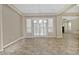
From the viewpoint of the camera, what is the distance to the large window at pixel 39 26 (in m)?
11.8

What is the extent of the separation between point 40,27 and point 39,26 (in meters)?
0.13

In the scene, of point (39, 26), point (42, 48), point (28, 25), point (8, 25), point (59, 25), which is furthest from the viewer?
point (28, 25)

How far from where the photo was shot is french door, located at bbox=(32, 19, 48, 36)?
463 inches

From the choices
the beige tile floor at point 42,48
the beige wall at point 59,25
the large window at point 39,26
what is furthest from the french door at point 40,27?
the beige tile floor at point 42,48

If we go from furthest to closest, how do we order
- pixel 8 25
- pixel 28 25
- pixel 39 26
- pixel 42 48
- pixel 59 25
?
pixel 28 25 < pixel 39 26 < pixel 59 25 < pixel 8 25 < pixel 42 48

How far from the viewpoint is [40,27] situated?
11812 mm

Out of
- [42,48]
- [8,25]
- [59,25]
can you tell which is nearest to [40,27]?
[59,25]

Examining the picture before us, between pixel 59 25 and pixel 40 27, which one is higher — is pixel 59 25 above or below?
above

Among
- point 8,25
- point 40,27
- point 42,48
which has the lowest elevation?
point 42,48

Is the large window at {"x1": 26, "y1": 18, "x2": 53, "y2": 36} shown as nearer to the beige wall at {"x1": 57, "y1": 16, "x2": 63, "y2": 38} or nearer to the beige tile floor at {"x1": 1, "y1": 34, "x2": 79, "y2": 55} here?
the beige wall at {"x1": 57, "y1": 16, "x2": 63, "y2": 38}

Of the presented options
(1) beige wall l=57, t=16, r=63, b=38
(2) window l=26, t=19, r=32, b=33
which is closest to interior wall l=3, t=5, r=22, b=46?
(2) window l=26, t=19, r=32, b=33

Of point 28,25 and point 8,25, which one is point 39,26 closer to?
point 28,25
